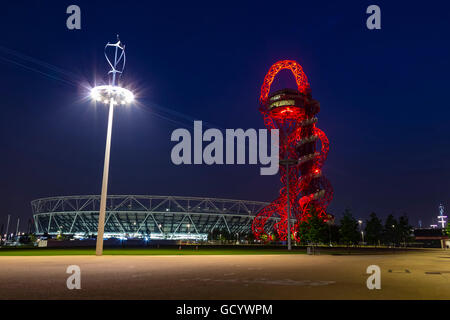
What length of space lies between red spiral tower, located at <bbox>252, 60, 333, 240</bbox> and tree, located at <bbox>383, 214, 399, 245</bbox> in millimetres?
18784

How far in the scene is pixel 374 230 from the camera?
73812mm

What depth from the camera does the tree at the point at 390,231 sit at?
76.1m

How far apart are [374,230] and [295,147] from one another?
91.6ft

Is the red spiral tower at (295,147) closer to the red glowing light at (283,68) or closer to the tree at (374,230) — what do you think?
the red glowing light at (283,68)

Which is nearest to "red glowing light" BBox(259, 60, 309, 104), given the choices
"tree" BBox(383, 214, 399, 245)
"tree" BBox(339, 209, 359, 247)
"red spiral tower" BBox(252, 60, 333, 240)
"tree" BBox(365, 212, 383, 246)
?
"red spiral tower" BBox(252, 60, 333, 240)

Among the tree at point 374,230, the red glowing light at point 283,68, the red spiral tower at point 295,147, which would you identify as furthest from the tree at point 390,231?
the red glowing light at point 283,68

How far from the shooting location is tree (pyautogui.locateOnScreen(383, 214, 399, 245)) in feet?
250

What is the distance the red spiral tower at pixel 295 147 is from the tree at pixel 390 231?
18.8 metres

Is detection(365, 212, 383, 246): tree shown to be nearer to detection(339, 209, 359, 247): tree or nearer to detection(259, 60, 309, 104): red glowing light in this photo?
detection(339, 209, 359, 247): tree

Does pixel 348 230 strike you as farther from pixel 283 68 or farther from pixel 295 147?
pixel 283 68

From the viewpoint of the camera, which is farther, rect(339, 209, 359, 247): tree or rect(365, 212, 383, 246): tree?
rect(365, 212, 383, 246): tree

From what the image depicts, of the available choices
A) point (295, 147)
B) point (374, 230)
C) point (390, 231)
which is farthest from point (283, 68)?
point (390, 231)
